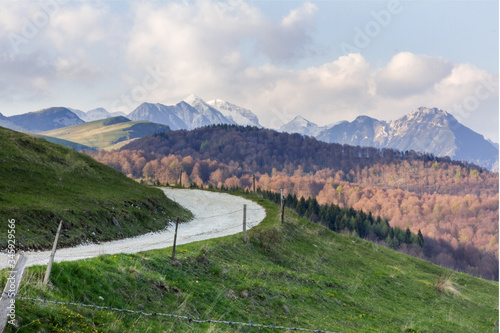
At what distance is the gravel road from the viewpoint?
20812 millimetres

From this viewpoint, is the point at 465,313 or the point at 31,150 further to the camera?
the point at 31,150

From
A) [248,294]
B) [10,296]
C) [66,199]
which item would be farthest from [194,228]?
[10,296]

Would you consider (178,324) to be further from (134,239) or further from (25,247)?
(134,239)

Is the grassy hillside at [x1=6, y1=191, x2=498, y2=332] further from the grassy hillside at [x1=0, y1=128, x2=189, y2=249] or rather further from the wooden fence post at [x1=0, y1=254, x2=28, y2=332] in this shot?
the grassy hillside at [x1=0, y1=128, x2=189, y2=249]

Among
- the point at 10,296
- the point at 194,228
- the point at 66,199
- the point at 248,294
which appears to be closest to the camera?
→ the point at 10,296

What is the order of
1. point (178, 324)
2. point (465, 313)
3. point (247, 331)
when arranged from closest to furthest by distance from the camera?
point (178, 324) < point (247, 331) < point (465, 313)

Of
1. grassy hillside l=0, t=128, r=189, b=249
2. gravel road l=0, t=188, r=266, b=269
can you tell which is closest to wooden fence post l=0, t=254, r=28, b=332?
gravel road l=0, t=188, r=266, b=269

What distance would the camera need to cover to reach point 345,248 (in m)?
43.9

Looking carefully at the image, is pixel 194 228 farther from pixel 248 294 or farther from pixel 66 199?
pixel 248 294

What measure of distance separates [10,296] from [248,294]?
11797mm

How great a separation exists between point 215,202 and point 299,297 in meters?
42.6

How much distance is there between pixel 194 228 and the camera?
3897 centimetres

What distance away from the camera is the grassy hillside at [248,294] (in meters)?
11.7

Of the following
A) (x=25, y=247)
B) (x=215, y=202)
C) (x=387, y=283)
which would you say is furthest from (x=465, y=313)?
(x=215, y=202)
